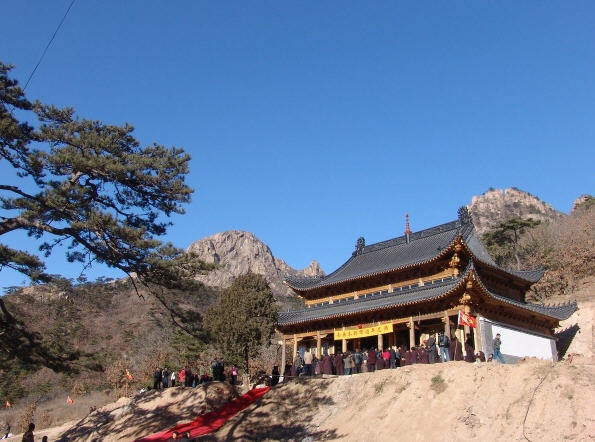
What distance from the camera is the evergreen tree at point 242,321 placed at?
106 ft

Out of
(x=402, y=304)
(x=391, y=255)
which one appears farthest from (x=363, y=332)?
(x=391, y=255)

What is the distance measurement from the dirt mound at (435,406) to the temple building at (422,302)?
5406 mm

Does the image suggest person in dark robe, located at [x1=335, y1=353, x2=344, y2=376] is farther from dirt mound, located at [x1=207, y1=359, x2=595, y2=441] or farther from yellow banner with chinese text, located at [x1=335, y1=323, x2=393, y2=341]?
yellow banner with chinese text, located at [x1=335, y1=323, x2=393, y2=341]

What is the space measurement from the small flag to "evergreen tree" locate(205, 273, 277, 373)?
1338cm

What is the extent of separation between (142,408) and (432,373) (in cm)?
1342

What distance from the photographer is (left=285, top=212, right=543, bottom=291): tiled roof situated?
2833 cm

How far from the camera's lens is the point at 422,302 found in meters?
24.3

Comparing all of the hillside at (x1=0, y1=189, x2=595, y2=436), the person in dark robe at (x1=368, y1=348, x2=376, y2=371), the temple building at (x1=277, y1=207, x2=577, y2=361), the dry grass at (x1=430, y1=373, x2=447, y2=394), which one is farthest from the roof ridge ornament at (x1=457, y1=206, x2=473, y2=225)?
the dry grass at (x1=430, y1=373, x2=447, y2=394)

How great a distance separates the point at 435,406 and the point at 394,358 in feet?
14.8

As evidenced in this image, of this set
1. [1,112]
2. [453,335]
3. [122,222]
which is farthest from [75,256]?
[453,335]

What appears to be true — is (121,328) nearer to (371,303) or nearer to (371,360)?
(371,303)

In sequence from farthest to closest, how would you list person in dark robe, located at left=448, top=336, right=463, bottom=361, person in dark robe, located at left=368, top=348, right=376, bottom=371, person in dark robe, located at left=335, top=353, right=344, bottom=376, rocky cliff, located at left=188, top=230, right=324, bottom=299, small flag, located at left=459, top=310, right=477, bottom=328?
rocky cliff, located at left=188, top=230, right=324, bottom=299 → person in dark robe, located at left=335, top=353, right=344, bottom=376 → small flag, located at left=459, top=310, right=477, bottom=328 → person in dark robe, located at left=368, top=348, right=376, bottom=371 → person in dark robe, located at left=448, top=336, right=463, bottom=361

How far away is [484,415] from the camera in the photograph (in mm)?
15359

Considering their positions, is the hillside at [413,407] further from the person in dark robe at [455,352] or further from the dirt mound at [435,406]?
the person in dark robe at [455,352]
